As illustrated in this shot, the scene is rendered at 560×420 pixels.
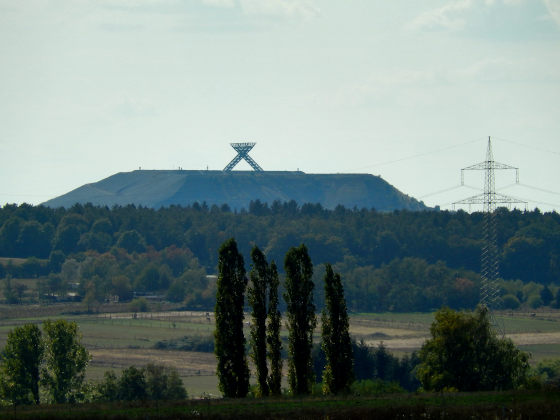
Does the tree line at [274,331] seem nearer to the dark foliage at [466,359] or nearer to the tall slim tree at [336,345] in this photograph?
the tall slim tree at [336,345]

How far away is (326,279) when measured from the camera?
70875 millimetres

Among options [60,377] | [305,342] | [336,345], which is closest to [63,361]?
[60,377]

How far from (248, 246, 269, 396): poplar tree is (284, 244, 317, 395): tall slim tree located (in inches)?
57.7

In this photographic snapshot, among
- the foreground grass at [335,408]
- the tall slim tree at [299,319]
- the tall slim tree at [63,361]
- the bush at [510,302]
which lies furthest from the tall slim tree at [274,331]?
the bush at [510,302]

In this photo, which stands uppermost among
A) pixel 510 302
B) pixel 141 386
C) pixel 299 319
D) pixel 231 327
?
pixel 510 302

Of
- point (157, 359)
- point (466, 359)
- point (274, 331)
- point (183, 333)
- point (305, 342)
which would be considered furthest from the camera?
point (183, 333)

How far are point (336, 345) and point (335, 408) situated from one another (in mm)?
16949

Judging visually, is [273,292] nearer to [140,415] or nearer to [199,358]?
[140,415]

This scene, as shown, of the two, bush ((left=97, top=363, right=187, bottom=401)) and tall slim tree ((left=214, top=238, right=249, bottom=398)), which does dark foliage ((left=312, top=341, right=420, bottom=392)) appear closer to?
bush ((left=97, top=363, right=187, bottom=401))

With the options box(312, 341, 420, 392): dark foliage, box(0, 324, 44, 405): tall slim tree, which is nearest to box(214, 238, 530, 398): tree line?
box(312, 341, 420, 392): dark foliage

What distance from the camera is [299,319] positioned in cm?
6888

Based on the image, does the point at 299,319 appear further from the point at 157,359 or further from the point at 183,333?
the point at 183,333

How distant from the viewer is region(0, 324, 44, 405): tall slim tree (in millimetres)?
81250

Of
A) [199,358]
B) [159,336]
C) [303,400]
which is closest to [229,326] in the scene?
[303,400]
